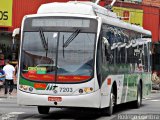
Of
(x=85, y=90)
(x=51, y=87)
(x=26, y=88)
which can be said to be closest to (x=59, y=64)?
(x=51, y=87)

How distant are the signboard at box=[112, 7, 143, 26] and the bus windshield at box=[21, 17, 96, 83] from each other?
84.5 ft

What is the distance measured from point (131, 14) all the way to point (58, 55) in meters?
27.7

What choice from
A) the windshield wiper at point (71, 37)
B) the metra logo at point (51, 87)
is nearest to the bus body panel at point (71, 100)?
the metra logo at point (51, 87)

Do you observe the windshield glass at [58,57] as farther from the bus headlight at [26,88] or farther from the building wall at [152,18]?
the building wall at [152,18]

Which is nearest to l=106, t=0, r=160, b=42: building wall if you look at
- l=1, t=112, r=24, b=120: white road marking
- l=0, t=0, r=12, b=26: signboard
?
l=0, t=0, r=12, b=26: signboard

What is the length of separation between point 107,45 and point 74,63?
5.24ft

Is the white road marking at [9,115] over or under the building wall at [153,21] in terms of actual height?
under

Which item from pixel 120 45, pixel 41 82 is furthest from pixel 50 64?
pixel 120 45

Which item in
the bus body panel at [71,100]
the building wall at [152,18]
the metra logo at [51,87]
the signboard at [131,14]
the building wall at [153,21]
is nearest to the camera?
the bus body panel at [71,100]

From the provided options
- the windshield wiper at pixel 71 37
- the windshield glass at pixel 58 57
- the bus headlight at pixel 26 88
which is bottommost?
the bus headlight at pixel 26 88

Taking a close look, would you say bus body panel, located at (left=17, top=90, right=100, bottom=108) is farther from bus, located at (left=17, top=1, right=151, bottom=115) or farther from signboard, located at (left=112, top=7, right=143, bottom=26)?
signboard, located at (left=112, top=7, right=143, bottom=26)

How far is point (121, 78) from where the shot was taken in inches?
742

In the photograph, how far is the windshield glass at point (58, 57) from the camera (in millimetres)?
15609

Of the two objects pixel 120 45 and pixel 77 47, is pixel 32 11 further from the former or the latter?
pixel 77 47
